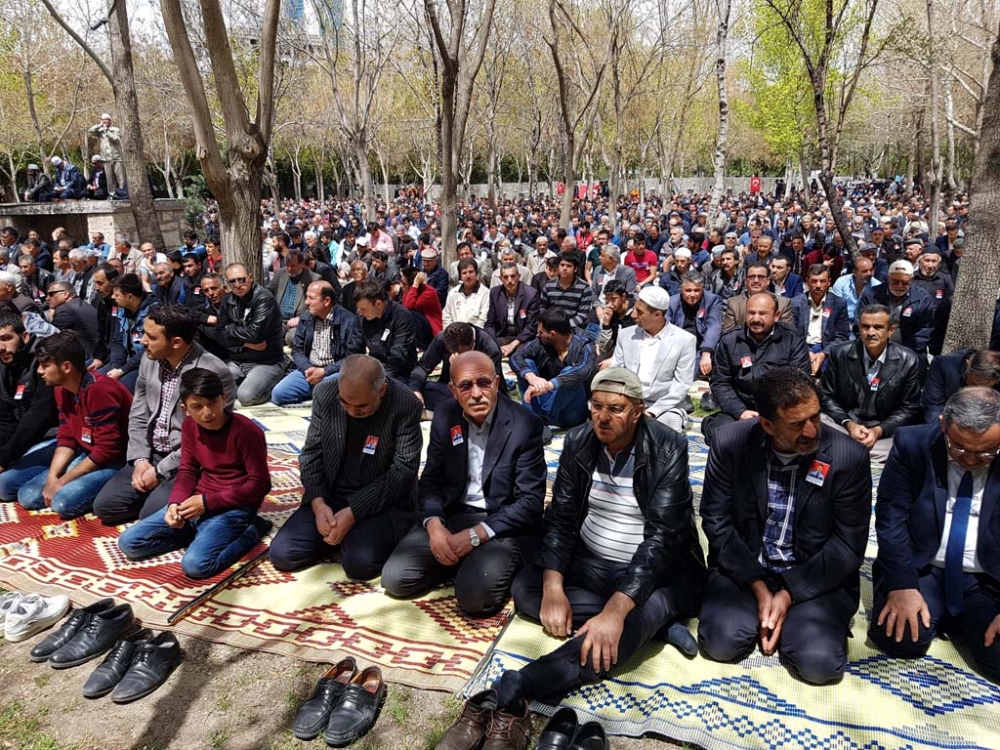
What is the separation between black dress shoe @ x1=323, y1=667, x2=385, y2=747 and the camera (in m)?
2.77

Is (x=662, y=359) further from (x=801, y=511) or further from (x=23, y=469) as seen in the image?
(x=23, y=469)

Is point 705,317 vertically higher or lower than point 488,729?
higher

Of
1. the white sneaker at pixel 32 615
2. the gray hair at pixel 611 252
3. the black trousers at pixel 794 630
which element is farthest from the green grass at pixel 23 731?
the gray hair at pixel 611 252

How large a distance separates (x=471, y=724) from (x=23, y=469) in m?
4.14

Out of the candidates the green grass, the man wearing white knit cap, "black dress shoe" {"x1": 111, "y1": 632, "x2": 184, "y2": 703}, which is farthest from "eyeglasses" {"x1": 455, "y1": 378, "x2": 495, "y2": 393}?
the man wearing white knit cap

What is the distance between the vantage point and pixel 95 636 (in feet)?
10.9

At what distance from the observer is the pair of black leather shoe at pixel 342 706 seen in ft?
9.13

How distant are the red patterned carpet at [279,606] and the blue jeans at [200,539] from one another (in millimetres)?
65

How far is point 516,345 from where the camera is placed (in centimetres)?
770

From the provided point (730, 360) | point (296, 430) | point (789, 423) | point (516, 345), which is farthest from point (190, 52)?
point (789, 423)

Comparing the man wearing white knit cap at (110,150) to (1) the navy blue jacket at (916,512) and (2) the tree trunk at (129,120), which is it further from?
(1) the navy blue jacket at (916,512)

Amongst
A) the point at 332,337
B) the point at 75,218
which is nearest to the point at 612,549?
the point at 332,337

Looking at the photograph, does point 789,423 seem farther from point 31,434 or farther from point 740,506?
point 31,434

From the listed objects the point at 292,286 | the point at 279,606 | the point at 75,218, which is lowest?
the point at 279,606
